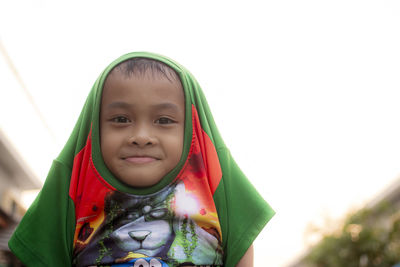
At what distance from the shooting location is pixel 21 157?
1182 centimetres

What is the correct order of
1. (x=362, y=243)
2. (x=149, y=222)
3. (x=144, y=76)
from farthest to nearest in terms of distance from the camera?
(x=362, y=243)
(x=144, y=76)
(x=149, y=222)

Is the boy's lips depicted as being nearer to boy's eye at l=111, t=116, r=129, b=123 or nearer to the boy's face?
the boy's face

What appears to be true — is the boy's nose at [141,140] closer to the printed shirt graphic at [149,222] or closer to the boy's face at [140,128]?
the boy's face at [140,128]

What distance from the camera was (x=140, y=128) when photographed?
5.22ft

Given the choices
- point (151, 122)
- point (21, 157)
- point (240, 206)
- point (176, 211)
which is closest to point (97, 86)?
point (151, 122)

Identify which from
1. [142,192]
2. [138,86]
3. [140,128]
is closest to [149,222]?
[142,192]

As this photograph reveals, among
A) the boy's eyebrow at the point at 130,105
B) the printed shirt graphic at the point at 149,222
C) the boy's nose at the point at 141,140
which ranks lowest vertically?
the printed shirt graphic at the point at 149,222

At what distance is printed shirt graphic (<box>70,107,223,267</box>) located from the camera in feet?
4.85

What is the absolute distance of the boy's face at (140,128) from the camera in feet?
5.20

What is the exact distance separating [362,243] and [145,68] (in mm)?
13756

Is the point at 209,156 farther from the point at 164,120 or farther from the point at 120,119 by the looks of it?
the point at 120,119

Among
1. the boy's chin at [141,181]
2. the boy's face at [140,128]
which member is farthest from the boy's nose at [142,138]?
the boy's chin at [141,181]

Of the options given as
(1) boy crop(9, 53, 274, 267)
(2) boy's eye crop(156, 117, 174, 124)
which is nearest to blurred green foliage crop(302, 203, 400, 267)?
(1) boy crop(9, 53, 274, 267)

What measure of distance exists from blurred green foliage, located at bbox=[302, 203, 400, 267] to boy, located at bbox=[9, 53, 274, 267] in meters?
12.4
